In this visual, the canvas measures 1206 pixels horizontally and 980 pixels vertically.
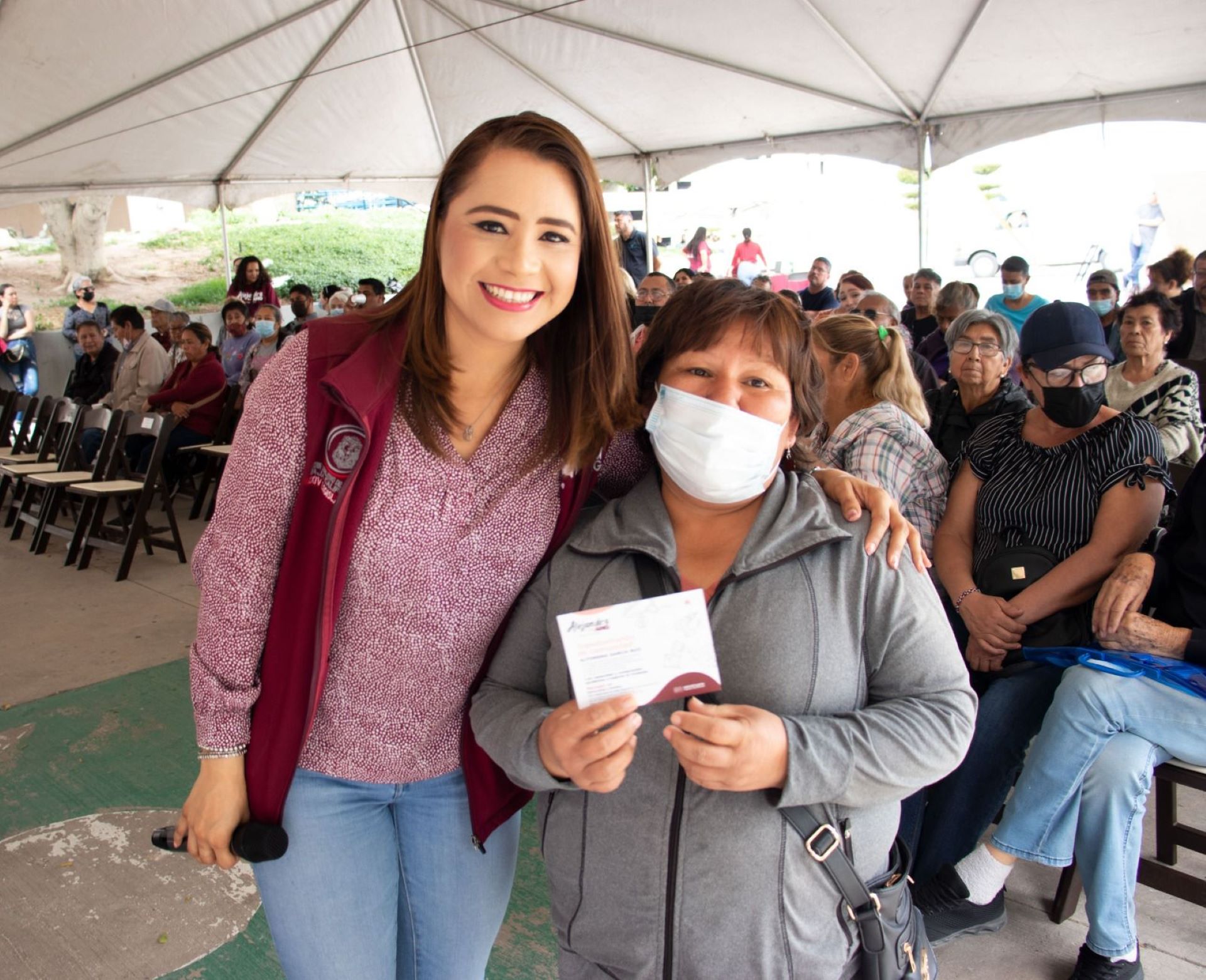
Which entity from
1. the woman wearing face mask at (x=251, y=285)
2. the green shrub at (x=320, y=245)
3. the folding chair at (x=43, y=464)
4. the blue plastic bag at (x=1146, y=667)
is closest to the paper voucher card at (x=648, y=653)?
the blue plastic bag at (x=1146, y=667)

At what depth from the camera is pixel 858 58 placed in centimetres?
813

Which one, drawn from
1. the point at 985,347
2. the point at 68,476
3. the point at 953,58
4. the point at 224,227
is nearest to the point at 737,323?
the point at 985,347

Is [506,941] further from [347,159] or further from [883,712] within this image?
[347,159]

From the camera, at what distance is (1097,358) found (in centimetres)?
283

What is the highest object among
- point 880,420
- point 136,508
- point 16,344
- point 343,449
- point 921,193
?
point 921,193

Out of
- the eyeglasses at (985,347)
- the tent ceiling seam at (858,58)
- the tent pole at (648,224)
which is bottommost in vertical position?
the eyeglasses at (985,347)

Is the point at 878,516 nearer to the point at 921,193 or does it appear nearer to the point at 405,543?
the point at 405,543

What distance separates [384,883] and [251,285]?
11952mm

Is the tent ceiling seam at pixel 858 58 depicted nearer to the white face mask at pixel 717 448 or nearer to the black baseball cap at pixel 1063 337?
the black baseball cap at pixel 1063 337

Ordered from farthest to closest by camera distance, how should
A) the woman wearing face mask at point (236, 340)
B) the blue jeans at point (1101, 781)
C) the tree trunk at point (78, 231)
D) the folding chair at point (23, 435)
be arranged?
the tree trunk at point (78, 231) → the woman wearing face mask at point (236, 340) → the folding chair at point (23, 435) → the blue jeans at point (1101, 781)

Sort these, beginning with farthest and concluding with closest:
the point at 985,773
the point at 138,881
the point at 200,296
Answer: the point at 200,296
the point at 138,881
the point at 985,773

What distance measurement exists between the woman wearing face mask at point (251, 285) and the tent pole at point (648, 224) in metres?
5.06

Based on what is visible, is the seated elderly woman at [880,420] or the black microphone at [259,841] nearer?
the black microphone at [259,841]

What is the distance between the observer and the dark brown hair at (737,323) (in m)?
1.49
